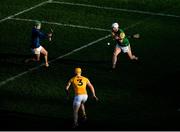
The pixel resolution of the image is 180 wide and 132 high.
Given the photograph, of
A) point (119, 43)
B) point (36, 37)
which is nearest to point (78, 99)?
point (119, 43)

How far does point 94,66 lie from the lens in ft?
97.3

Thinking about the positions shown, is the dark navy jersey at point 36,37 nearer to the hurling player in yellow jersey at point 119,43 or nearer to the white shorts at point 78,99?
the hurling player in yellow jersey at point 119,43

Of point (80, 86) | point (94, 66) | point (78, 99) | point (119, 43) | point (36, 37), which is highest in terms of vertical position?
point (36, 37)

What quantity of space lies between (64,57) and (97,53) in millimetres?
1514

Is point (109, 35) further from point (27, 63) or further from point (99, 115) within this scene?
point (99, 115)

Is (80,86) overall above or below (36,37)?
below

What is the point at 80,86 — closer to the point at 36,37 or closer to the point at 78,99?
the point at 78,99

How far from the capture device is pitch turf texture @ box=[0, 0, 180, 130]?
24.9 m

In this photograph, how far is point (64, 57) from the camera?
101 ft

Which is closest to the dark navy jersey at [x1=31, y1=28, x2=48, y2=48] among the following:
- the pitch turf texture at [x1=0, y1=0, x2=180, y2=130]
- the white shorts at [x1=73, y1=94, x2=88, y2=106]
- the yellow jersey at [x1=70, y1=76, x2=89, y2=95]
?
the pitch turf texture at [x1=0, y1=0, x2=180, y2=130]

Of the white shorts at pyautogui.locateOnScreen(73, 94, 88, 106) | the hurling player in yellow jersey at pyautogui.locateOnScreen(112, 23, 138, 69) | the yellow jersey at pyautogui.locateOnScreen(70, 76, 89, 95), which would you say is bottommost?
the white shorts at pyautogui.locateOnScreen(73, 94, 88, 106)

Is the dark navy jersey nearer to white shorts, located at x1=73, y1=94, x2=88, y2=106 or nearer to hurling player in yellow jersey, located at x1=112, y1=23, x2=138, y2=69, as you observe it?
hurling player in yellow jersey, located at x1=112, y1=23, x2=138, y2=69

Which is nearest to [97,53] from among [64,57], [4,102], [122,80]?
[64,57]

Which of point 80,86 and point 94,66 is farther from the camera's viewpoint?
point 94,66
